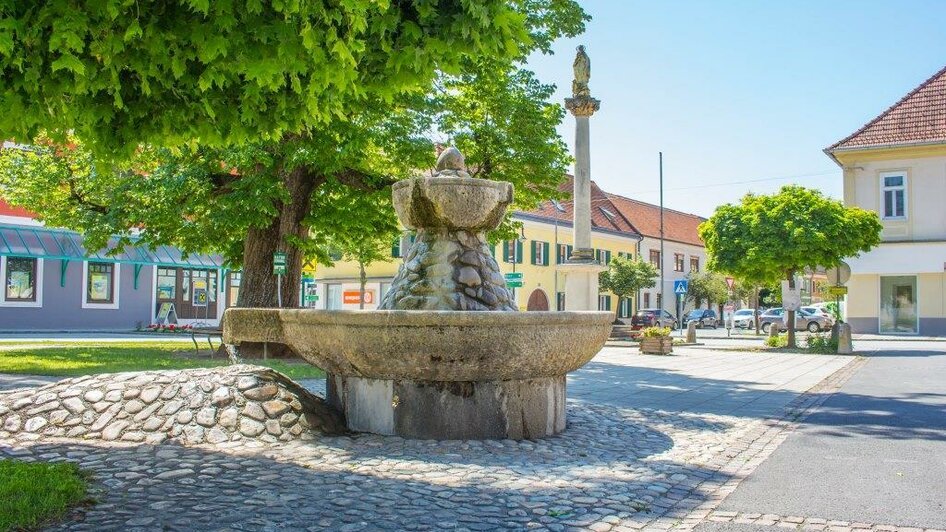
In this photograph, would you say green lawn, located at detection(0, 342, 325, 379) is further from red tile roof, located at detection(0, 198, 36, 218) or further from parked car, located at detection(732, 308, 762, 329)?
parked car, located at detection(732, 308, 762, 329)

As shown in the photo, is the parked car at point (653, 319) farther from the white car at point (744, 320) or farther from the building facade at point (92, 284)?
the building facade at point (92, 284)

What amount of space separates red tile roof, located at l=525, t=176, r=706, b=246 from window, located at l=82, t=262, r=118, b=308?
2668 cm

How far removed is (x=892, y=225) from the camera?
1432 inches

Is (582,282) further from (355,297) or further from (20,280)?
(355,297)

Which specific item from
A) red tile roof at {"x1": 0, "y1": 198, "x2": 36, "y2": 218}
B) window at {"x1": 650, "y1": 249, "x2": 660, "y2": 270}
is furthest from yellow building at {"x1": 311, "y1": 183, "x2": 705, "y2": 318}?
red tile roof at {"x1": 0, "y1": 198, "x2": 36, "y2": 218}

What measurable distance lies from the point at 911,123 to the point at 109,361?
3487cm

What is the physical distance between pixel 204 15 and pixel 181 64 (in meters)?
0.55

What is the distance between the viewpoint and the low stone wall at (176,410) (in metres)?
6.70

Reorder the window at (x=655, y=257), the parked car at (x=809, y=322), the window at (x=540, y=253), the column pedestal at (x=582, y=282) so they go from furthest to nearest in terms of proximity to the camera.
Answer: the window at (x=655, y=257), the window at (x=540, y=253), the parked car at (x=809, y=322), the column pedestal at (x=582, y=282)

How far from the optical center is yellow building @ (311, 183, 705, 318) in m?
47.5

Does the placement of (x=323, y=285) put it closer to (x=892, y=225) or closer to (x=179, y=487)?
(x=892, y=225)

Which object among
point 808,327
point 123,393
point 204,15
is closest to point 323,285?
point 808,327

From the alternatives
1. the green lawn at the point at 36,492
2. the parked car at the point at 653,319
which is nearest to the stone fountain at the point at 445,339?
the green lawn at the point at 36,492

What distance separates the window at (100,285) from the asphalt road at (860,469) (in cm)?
3021
